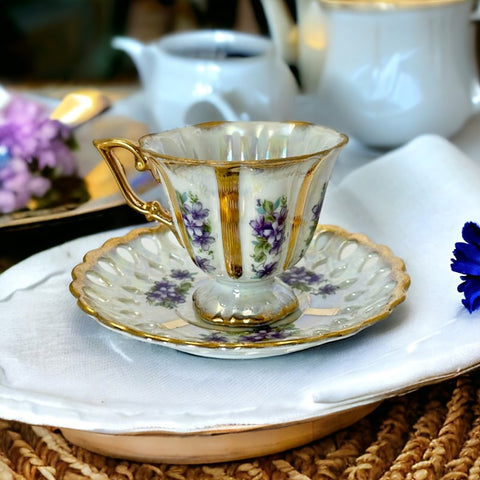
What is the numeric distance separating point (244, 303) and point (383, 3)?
1.16 ft

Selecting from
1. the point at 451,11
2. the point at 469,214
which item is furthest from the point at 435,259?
the point at 451,11

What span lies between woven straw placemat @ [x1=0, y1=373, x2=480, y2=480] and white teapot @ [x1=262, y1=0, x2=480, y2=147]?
0.33 metres

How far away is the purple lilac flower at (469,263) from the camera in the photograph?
392 mm

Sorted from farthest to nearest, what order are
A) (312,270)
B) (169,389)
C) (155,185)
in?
(155,185) < (312,270) < (169,389)

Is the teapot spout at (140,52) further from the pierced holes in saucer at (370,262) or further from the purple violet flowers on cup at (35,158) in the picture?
the pierced holes in saucer at (370,262)

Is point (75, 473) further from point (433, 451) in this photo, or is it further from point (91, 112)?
point (91, 112)

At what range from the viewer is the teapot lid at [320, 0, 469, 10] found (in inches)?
24.7

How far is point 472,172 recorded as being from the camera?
51 centimetres

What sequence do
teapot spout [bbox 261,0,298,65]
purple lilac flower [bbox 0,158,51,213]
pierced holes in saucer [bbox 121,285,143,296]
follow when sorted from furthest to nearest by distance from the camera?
teapot spout [bbox 261,0,298,65] < purple lilac flower [bbox 0,158,51,213] < pierced holes in saucer [bbox 121,285,143,296]

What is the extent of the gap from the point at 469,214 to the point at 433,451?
17 cm

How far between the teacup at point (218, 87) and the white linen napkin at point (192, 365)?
205 millimetres

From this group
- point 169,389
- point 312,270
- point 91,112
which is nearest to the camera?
point 169,389

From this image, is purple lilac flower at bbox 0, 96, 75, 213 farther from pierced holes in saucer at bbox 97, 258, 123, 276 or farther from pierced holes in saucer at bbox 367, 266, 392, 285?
pierced holes in saucer at bbox 367, 266, 392, 285

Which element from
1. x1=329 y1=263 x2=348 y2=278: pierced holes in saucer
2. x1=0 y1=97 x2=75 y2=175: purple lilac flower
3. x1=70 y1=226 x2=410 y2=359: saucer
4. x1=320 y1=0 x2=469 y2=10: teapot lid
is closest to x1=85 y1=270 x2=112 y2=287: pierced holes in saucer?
x1=70 y1=226 x2=410 y2=359: saucer
